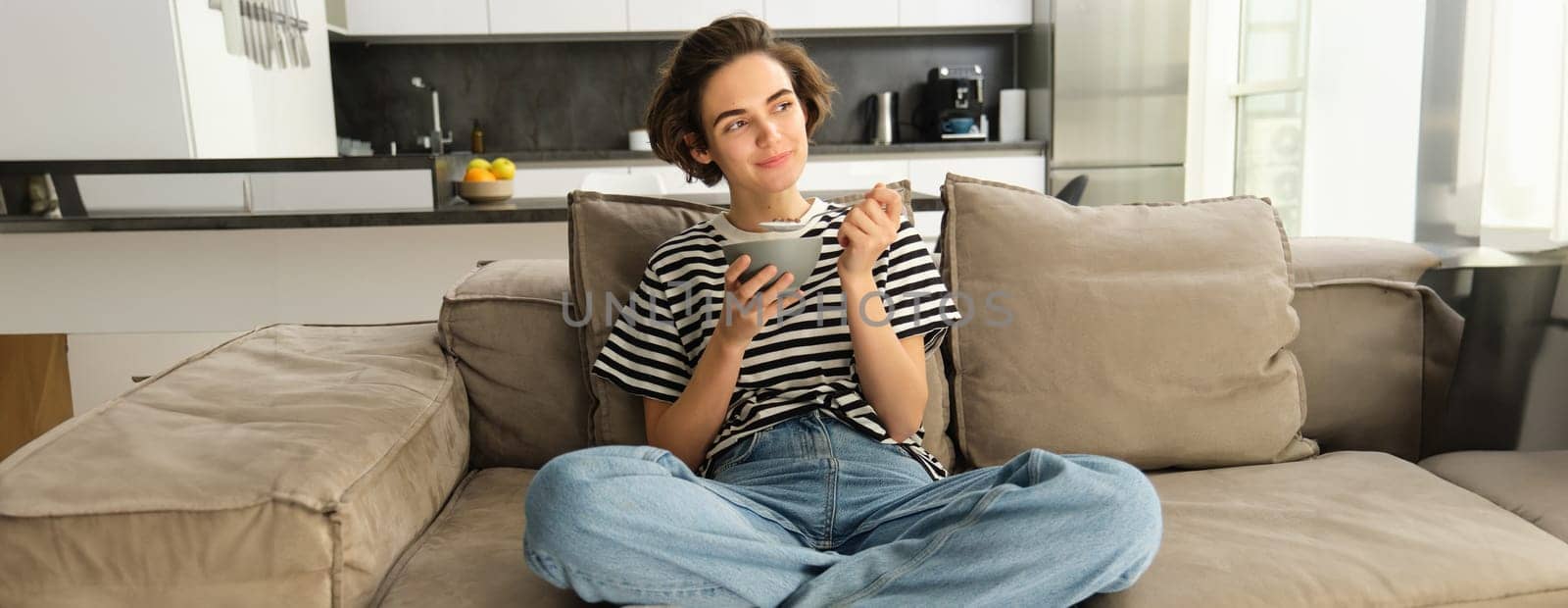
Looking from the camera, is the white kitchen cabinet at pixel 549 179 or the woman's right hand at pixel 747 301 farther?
the white kitchen cabinet at pixel 549 179

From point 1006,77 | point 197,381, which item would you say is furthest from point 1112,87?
point 197,381

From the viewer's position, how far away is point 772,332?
4.80ft

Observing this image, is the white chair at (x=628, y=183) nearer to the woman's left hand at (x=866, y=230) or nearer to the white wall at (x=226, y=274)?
the white wall at (x=226, y=274)

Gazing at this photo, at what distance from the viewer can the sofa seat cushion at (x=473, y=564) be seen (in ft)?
3.88

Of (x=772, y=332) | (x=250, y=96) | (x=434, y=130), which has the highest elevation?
(x=250, y=96)

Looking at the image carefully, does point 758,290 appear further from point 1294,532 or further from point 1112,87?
point 1112,87

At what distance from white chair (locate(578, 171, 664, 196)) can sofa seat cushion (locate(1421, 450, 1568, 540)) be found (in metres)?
2.57

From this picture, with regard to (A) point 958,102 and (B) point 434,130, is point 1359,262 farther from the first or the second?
(B) point 434,130

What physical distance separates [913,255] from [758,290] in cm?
34

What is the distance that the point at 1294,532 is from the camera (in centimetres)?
128

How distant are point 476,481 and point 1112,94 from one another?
305 centimetres

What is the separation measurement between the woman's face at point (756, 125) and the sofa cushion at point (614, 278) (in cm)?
22

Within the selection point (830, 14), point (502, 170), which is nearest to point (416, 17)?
point (830, 14)

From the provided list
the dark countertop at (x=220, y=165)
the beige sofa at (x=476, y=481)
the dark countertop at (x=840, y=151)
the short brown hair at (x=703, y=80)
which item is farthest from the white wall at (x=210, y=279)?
the dark countertop at (x=840, y=151)
